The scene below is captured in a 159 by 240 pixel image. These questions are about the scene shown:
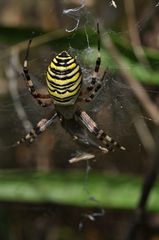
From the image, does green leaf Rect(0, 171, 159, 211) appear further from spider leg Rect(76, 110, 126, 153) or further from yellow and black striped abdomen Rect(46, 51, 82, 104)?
yellow and black striped abdomen Rect(46, 51, 82, 104)

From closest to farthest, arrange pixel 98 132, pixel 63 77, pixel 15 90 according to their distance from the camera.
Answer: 1. pixel 63 77
2. pixel 98 132
3. pixel 15 90

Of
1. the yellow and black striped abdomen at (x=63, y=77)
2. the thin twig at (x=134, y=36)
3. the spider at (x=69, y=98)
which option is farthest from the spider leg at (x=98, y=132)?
the yellow and black striped abdomen at (x=63, y=77)

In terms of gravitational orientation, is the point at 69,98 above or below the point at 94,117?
above

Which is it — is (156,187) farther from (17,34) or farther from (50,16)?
(50,16)

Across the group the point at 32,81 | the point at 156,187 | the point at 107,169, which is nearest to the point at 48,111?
the point at 32,81

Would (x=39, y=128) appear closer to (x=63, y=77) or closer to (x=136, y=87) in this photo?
(x=136, y=87)

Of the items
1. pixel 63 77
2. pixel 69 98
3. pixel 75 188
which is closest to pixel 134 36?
pixel 75 188

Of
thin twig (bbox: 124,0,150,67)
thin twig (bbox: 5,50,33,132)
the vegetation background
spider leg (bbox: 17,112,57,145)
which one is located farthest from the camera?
thin twig (bbox: 5,50,33,132)

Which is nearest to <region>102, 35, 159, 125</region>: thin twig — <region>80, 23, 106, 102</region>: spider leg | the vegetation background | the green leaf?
the vegetation background

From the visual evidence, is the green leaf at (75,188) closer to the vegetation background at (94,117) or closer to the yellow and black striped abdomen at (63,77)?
the vegetation background at (94,117)
